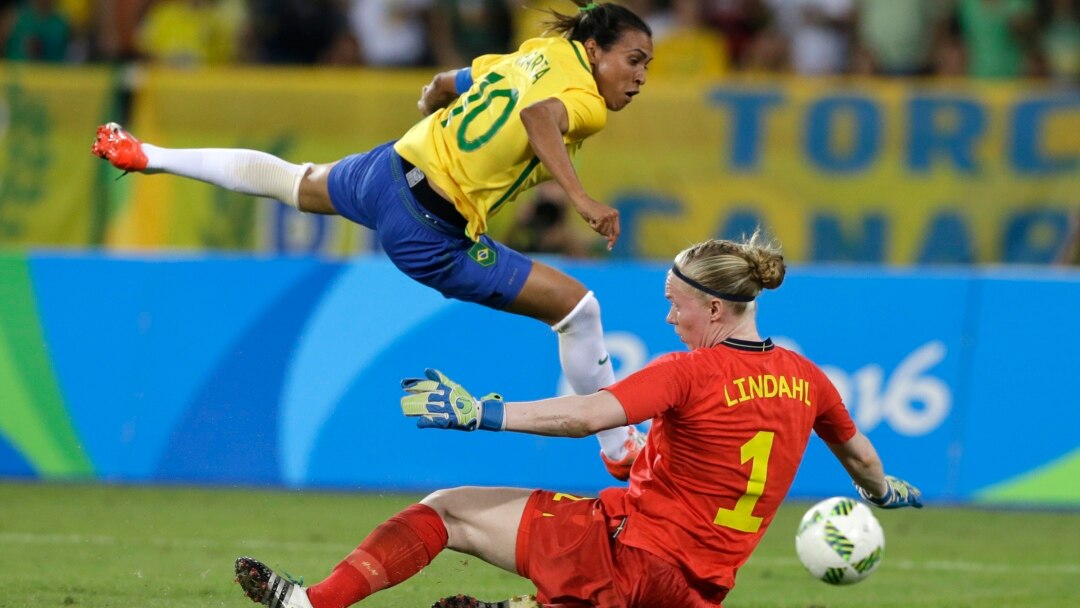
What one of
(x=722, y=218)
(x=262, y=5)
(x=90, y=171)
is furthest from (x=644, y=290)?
(x=262, y=5)

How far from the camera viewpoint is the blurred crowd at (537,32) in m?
13.8

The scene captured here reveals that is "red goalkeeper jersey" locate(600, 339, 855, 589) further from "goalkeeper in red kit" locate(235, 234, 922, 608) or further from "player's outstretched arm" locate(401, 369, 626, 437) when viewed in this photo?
"player's outstretched arm" locate(401, 369, 626, 437)

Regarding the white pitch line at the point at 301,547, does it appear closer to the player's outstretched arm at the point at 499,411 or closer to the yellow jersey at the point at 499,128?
the yellow jersey at the point at 499,128

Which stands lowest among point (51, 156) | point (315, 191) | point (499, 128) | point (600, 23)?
point (51, 156)

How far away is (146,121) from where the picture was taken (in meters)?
13.3

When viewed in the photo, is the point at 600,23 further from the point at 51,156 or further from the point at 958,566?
the point at 51,156

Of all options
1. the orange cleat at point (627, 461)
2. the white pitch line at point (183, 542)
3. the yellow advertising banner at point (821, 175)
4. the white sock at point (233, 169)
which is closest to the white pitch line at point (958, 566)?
the orange cleat at point (627, 461)

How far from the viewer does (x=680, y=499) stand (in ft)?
17.4

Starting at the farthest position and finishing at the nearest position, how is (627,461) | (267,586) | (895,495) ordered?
(627,461) → (895,495) → (267,586)

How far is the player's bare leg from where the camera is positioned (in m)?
6.71

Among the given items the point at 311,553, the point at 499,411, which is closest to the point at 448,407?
the point at 499,411

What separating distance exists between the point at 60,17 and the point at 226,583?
9.25m

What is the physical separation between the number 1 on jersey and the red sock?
0.97 m

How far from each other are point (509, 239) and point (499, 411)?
701 cm
